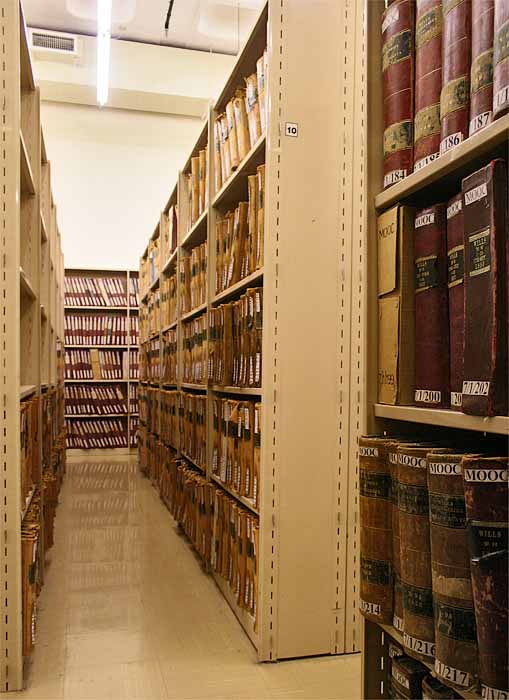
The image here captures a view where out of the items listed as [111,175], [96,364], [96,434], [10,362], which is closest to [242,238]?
[10,362]

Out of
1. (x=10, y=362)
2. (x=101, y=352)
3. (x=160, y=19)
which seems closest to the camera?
(x=10, y=362)

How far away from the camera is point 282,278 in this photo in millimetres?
2260

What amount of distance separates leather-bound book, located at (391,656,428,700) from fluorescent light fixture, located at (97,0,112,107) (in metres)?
5.51

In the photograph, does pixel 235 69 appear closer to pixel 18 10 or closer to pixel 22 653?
pixel 18 10

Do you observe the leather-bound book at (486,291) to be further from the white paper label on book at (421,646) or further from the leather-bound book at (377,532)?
the white paper label on book at (421,646)

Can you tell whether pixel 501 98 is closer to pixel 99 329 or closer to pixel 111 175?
pixel 99 329

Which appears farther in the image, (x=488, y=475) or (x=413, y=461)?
(x=413, y=461)

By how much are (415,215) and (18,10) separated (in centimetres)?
172

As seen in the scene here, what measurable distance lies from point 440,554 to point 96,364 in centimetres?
747

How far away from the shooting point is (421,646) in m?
1.00

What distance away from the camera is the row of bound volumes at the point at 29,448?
90.9 inches

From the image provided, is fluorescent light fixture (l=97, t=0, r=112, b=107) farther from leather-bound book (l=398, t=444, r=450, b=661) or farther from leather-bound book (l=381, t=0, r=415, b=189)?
leather-bound book (l=398, t=444, r=450, b=661)

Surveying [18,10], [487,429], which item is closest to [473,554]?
[487,429]

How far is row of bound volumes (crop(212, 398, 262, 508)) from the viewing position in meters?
2.40
